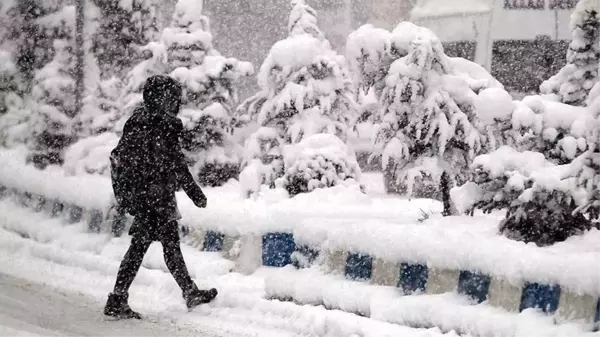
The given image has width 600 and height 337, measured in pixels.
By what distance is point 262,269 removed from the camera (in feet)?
26.1

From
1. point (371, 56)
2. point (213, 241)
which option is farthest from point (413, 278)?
point (371, 56)

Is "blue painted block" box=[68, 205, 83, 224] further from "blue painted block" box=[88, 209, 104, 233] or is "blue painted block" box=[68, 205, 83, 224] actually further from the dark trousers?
the dark trousers

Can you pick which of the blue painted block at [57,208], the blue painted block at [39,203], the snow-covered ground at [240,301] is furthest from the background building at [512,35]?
the snow-covered ground at [240,301]

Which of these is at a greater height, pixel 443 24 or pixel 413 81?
pixel 443 24

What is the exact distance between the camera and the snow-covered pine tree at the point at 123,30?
54.3 feet

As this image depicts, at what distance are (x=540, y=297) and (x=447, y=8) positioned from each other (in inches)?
949

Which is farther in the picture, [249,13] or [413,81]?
[249,13]

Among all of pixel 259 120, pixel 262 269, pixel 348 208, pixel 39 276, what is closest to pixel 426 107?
pixel 348 208

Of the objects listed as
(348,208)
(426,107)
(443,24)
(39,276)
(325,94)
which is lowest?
(39,276)

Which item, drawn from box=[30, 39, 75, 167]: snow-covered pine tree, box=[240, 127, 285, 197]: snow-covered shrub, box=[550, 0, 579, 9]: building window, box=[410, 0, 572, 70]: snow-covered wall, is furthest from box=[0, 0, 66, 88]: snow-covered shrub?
box=[550, 0, 579, 9]: building window

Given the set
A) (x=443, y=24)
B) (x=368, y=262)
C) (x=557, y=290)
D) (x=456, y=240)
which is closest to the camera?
(x=557, y=290)

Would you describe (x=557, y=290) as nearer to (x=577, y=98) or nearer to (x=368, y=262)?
(x=368, y=262)

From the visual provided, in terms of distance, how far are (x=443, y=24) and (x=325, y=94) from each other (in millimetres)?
18598

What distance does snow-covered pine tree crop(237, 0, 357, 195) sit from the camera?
1094 cm
